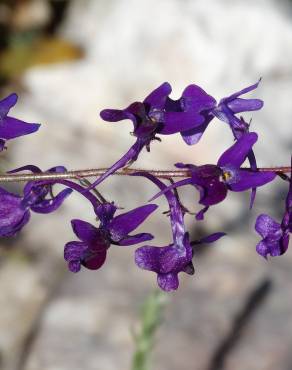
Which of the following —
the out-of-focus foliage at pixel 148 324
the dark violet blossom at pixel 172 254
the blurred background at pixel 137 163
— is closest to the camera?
the dark violet blossom at pixel 172 254

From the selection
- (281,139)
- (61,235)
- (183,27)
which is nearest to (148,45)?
(183,27)

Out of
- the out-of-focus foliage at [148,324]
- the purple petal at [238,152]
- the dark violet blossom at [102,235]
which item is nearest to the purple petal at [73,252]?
the dark violet blossom at [102,235]

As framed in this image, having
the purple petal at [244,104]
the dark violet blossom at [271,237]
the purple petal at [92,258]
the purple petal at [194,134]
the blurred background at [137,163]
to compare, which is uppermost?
the purple petal at [244,104]

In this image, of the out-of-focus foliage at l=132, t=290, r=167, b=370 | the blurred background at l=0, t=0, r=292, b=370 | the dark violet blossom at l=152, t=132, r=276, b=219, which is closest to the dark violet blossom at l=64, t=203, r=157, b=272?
the dark violet blossom at l=152, t=132, r=276, b=219

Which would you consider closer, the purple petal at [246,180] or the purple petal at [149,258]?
Answer: the purple petal at [246,180]

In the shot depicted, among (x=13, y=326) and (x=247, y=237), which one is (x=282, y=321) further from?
(x=13, y=326)

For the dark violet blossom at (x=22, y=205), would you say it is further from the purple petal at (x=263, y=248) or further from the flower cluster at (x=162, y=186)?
the purple petal at (x=263, y=248)

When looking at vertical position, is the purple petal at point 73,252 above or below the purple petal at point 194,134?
below

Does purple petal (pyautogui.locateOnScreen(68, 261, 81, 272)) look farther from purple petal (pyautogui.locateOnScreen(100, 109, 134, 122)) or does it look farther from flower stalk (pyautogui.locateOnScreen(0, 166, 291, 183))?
purple petal (pyautogui.locateOnScreen(100, 109, 134, 122))
